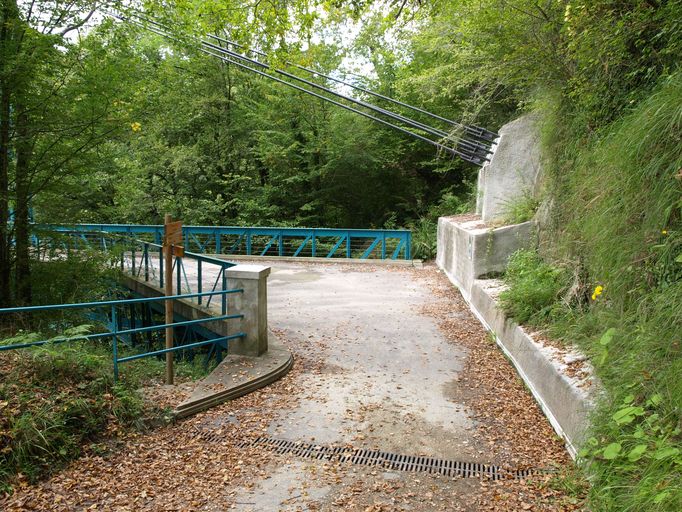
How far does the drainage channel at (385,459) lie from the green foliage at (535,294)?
8.52ft

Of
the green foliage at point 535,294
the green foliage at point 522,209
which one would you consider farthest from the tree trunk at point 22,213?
the green foliage at point 522,209

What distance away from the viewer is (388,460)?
4.30 meters

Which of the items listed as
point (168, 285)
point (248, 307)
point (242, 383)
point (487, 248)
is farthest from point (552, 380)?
point (487, 248)

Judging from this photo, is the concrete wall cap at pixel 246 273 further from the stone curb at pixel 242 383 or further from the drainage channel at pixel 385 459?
the drainage channel at pixel 385 459

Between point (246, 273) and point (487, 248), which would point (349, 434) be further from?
point (487, 248)

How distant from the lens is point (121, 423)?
4.67 metres

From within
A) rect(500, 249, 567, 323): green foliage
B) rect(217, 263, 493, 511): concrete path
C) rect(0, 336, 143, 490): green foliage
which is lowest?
rect(217, 263, 493, 511): concrete path

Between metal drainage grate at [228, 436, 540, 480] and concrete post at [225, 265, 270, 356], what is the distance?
81.0 inches

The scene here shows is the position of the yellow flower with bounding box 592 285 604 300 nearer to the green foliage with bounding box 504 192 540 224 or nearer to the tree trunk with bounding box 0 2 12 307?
the green foliage with bounding box 504 192 540 224

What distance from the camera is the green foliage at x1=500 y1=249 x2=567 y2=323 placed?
6359 millimetres

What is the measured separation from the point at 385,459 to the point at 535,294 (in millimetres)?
3293

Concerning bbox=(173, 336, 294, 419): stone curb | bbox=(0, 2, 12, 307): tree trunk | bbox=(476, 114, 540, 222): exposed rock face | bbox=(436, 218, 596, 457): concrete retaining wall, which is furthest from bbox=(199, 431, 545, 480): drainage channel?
bbox=(476, 114, 540, 222): exposed rock face

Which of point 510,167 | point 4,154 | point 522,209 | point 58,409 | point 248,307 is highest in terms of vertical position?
point 510,167

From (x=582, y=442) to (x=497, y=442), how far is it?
102 cm
